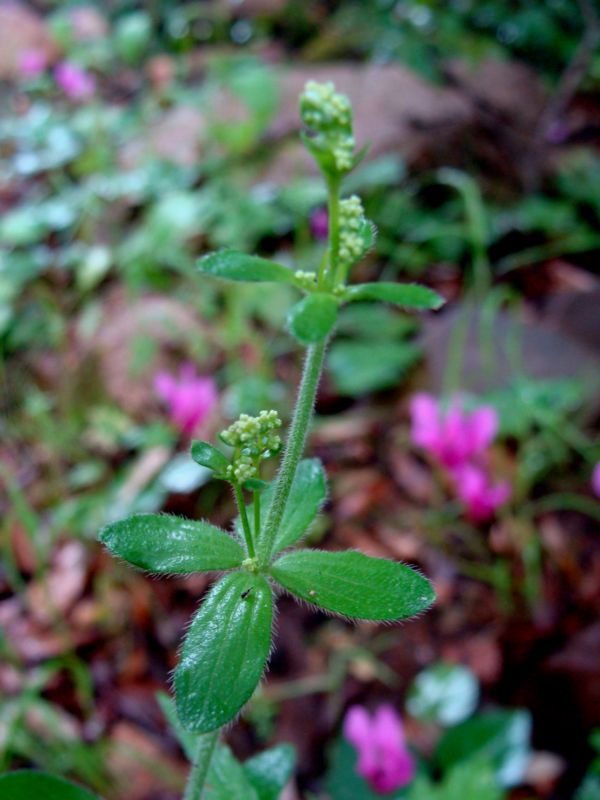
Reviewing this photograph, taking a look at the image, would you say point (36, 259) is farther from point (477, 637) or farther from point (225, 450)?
A: point (477, 637)

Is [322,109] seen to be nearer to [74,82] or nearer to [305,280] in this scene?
[305,280]

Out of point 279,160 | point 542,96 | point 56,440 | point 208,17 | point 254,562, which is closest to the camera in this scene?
point 254,562

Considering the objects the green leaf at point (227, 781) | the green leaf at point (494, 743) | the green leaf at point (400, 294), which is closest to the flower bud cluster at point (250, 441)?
the green leaf at point (400, 294)

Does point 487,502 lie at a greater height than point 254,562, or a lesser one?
lesser

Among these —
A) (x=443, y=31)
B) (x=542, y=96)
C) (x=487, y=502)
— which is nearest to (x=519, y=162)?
(x=542, y=96)

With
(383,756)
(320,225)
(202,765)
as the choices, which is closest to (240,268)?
(202,765)

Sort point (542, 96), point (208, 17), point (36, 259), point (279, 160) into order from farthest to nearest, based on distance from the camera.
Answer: point (208, 17) → point (542, 96) → point (279, 160) → point (36, 259)
